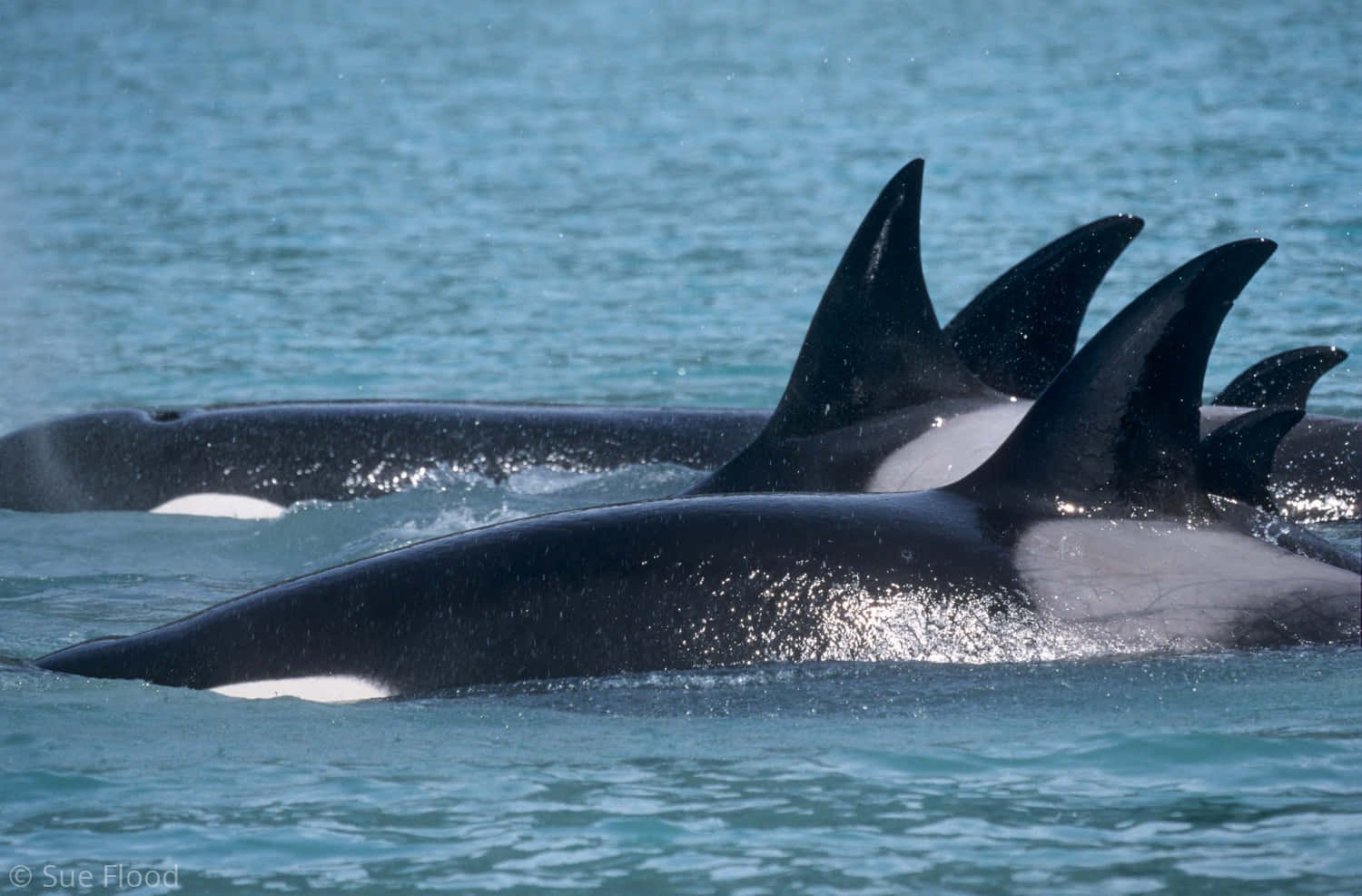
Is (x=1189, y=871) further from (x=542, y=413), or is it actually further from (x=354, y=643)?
(x=542, y=413)

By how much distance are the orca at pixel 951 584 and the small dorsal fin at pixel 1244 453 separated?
4.3 inches

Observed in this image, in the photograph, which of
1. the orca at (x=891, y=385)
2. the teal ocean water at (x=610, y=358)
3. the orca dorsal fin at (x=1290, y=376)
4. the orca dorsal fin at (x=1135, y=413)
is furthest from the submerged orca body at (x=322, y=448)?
the orca dorsal fin at (x=1135, y=413)

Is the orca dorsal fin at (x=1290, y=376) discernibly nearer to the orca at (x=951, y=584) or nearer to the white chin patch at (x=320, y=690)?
the orca at (x=951, y=584)

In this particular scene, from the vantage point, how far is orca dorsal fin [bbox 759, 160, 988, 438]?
8406 mm

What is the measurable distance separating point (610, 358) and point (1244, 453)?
31.3ft

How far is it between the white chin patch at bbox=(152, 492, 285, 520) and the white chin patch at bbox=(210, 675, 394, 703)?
Answer: 4.57 metres

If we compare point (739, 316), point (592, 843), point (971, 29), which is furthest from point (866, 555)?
point (971, 29)

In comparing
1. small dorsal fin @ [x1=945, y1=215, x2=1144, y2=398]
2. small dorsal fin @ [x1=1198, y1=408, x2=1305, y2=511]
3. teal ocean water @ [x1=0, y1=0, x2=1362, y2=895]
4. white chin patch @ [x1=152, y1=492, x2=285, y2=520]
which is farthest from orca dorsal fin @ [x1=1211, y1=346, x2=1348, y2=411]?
white chin patch @ [x1=152, y1=492, x2=285, y2=520]

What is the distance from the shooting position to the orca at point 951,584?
647 cm

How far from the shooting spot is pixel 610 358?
52.3 ft

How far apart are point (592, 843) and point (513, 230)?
1740cm

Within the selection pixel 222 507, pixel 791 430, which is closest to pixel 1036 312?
pixel 791 430

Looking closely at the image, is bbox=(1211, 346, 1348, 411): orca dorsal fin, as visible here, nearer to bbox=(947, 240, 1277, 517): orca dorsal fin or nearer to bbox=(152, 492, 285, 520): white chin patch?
bbox=(947, 240, 1277, 517): orca dorsal fin

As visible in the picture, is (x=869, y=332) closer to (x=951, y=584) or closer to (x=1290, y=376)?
(x=1290, y=376)
